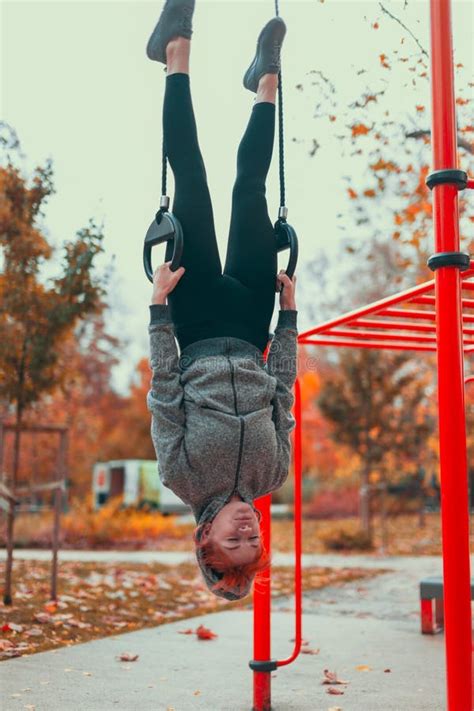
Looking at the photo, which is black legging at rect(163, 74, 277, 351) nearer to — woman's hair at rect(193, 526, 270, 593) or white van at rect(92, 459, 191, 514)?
woman's hair at rect(193, 526, 270, 593)

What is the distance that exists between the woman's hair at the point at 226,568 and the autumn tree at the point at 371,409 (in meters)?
9.05

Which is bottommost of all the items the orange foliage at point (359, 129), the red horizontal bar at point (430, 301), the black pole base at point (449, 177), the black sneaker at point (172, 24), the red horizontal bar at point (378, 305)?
Result: the red horizontal bar at point (378, 305)

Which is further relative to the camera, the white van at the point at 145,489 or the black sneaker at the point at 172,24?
the white van at the point at 145,489

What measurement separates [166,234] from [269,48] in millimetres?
1003

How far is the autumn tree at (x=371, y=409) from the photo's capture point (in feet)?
38.5

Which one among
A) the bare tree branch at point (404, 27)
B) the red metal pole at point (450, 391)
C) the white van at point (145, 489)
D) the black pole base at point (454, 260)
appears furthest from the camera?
the white van at point (145, 489)

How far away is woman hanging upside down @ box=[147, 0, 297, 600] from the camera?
2.64 m

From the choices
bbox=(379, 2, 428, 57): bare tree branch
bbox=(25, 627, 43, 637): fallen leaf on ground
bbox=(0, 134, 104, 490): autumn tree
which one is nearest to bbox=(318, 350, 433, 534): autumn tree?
bbox=(0, 134, 104, 490): autumn tree

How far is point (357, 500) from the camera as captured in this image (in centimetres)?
1845

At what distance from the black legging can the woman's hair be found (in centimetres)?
71

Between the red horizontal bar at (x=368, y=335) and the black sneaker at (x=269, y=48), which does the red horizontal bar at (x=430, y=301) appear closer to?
the red horizontal bar at (x=368, y=335)

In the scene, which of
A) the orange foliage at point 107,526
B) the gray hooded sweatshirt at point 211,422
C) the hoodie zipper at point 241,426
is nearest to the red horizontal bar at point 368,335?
the gray hooded sweatshirt at point 211,422

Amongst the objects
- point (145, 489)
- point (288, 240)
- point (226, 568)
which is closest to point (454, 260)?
point (288, 240)

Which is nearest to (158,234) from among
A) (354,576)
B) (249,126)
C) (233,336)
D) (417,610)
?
(233,336)
